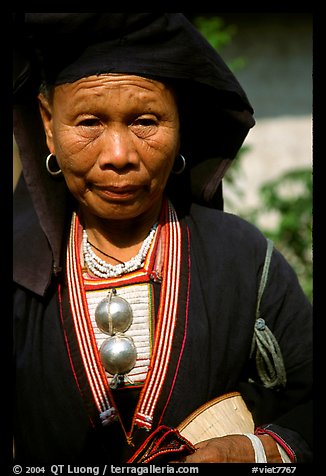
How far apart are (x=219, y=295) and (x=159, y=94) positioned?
0.70 meters

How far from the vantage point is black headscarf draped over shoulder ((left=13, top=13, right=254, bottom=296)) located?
1.79m

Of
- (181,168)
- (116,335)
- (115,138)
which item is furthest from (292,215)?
(115,138)

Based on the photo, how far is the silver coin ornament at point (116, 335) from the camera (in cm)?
189

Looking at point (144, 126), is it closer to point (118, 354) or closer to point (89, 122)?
point (89, 122)

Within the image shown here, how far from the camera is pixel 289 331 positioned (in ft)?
6.89

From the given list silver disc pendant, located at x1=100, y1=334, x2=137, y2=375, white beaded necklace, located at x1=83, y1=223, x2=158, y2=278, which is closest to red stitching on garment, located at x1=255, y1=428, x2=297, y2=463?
silver disc pendant, located at x1=100, y1=334, x2=137, y2=375

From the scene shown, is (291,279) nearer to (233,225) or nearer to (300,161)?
(233,225)

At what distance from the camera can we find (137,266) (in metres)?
2.03

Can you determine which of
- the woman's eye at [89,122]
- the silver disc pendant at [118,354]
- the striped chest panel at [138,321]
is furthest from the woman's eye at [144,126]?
the silver disc pendant at [118,354]

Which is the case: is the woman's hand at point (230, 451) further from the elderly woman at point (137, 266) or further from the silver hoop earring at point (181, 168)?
the silver hoop earring at point (181, 168)

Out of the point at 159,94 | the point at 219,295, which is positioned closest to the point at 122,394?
the point at 219,295

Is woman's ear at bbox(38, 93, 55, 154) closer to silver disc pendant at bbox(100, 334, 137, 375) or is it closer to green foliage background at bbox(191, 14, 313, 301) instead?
silver disc pendant at bbox(100, 334, 137, 375)

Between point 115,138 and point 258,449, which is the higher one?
point 115,138

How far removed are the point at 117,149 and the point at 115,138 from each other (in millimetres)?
38
